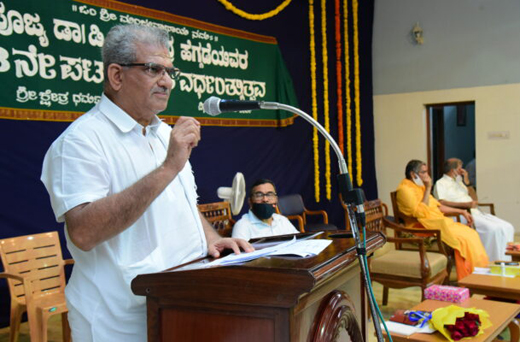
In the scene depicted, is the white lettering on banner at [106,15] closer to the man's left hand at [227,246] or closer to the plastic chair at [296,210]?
the plastic chair at [296,210]

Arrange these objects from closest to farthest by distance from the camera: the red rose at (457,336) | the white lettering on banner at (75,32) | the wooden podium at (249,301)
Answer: the wooden podium at (249,301) → the red rose at (457,336) → the white lettering on banner at (75,32)

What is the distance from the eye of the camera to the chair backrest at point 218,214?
500 cm

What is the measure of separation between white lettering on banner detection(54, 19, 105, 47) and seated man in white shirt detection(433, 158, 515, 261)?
4.28 m

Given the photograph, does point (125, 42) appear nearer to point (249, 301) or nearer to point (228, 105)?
point (228, 105)

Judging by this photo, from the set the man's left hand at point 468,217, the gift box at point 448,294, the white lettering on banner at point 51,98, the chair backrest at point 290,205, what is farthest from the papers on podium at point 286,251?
the man's left hand at point 468,217

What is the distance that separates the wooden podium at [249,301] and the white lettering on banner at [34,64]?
3489 millimetres

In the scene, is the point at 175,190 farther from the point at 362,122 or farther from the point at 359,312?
the point at 362,122

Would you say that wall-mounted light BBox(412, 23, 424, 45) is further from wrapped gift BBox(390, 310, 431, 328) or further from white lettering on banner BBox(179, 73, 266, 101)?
wrapped gift BBox(390, 310, 431, 328)

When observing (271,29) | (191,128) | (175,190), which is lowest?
(175,190)

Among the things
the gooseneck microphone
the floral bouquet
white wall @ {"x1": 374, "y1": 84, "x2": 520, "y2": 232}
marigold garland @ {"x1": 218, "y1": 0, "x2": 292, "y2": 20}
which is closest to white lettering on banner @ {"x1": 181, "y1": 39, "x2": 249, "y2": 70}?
marigold garland @ {"x1": 218, "y1": 0, "x2": 292, "y2": 20}

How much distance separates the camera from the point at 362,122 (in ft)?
27.9

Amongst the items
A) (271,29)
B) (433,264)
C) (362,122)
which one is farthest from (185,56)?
(362,122)

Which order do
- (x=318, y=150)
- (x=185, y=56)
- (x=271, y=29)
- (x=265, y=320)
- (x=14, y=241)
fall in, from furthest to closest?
(x=318, y=150) < (x=271, y=29) < (x=185, y=56) < (x=14, y=241) < (x=265, y=320)

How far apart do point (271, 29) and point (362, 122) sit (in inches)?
96.9
